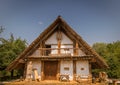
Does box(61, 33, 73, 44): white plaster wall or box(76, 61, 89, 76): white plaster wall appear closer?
box(76, 61, 89, 76): white plaster wall

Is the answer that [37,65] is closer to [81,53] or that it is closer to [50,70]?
[50,70]

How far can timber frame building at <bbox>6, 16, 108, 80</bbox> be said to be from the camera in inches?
706

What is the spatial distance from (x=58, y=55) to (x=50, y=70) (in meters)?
1.90

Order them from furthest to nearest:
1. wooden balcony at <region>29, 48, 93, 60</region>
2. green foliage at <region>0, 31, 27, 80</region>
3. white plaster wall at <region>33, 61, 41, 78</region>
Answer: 1. green foliage at <region>0, 31, 27, 80</region>
2. white plaster wall at <region>33, 61, 41, 78</region>
3. wooden balcony at <region>29, 48, 93, 60</region>

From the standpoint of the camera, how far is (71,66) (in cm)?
1827

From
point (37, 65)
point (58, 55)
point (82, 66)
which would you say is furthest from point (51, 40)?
point (82, 66)

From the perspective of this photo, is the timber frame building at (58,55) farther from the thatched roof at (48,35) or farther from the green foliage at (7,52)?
the green foliage at (7,52)

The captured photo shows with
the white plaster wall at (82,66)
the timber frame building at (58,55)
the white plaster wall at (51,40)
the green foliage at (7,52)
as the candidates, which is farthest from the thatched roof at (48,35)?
the green foliage at (7,52)

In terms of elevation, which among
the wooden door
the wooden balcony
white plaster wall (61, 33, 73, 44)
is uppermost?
white plaster wall (61, 33, 73, 44)

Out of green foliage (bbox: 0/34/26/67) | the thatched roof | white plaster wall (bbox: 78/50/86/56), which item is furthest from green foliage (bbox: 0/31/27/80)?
white plaster wall (bbox: 78/50/86/56)

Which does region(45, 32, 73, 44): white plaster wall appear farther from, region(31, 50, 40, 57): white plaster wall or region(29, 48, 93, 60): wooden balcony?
region(31, 50, 40, 57): white plaster wall

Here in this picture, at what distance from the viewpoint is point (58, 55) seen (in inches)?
720

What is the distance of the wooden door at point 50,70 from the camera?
18636mm

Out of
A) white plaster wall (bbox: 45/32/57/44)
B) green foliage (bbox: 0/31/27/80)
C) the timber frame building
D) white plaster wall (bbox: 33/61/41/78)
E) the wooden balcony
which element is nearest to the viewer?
the wooden balcony
